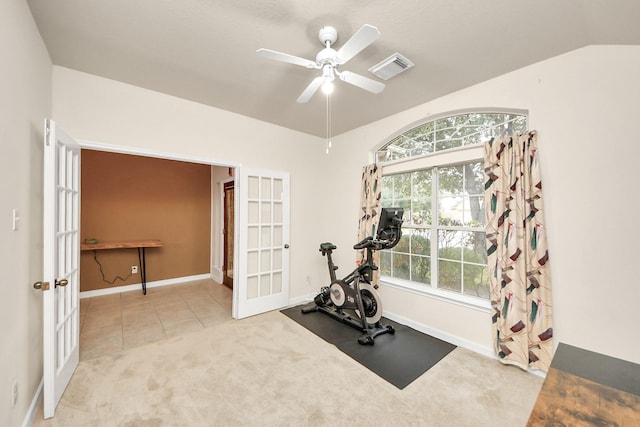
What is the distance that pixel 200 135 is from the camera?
3230mm

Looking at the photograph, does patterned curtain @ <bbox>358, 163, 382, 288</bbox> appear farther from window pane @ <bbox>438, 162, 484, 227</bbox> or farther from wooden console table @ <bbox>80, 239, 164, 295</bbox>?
wooden console table @ <bbox>80, 239, 164, 295</bbox>

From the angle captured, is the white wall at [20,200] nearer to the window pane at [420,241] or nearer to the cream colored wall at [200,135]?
the cream colored wall at [200,135]

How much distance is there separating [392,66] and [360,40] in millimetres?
925

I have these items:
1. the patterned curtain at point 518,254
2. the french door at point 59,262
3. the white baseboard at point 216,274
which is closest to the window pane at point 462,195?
the patterned curtain at point 518,254

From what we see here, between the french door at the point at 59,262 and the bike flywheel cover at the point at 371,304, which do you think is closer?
the french door at the point at 59,262

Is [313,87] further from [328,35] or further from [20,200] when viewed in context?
[20,200]

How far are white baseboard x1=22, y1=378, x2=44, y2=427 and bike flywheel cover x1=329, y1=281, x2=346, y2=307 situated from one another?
2806 millimetres

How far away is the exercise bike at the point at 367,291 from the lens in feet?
9.59

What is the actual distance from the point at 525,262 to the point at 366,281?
1.64m

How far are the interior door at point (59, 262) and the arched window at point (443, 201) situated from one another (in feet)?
11.2

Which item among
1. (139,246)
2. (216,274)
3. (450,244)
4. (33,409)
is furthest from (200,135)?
(450,244)

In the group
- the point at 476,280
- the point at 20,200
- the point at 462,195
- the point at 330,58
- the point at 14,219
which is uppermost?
the point at 330,58

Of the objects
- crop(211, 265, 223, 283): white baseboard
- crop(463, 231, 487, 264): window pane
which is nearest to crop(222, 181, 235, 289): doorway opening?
crop(211, 265, 223, 283): white baseboard

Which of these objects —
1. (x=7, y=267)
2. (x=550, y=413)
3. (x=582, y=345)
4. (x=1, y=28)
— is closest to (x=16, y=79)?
(x=1, y=28)
